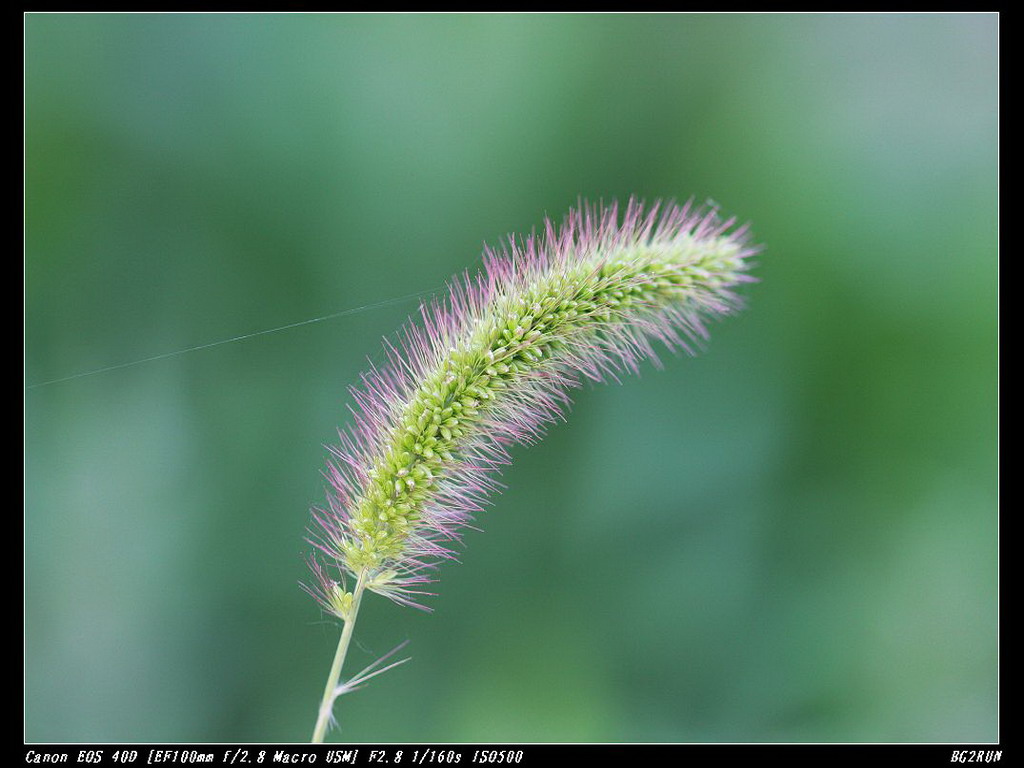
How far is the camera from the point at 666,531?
109 inches

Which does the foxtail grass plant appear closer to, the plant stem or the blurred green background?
the plant stem

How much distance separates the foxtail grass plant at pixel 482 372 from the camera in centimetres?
147

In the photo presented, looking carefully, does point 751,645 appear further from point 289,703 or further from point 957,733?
point 289,703

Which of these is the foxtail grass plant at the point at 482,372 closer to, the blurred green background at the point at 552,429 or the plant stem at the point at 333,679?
the plant stem at the point at 333,679

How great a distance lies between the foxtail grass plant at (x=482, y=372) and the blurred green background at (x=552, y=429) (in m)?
1.06

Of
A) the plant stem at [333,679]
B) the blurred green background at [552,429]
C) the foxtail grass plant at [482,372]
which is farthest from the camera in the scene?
the blurred green background at [552,429]

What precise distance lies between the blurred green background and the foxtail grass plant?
106cm

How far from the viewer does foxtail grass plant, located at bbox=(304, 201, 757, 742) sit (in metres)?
1.47

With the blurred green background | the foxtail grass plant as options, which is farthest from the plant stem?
the blurred green background

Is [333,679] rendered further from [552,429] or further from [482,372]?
[552,429]

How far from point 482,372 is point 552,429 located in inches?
53.1

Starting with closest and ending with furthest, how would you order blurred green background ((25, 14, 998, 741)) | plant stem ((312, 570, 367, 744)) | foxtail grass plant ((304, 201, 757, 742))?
plant stem ((312, 570, 367, 744)) → foxtail grass plant ((304, 201, 757, 742)) → blurred green background ((25, 14, 998, 741))

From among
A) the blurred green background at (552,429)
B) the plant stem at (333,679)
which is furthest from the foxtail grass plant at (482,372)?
the blurred green background at (552,429)

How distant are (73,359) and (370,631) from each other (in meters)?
1.46
